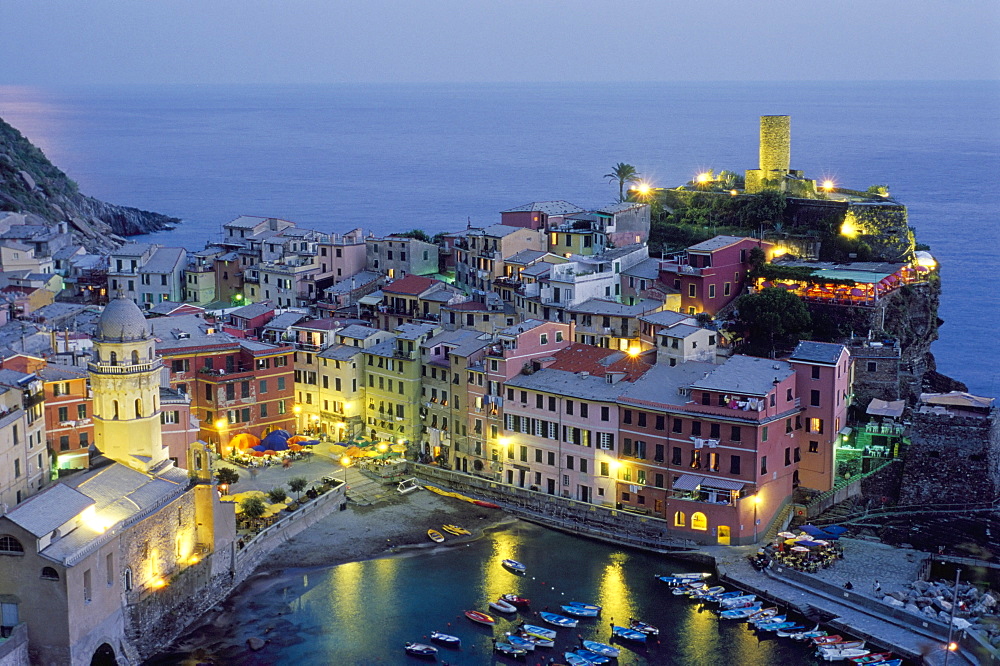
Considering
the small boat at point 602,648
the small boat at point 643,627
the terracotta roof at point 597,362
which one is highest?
the terracotta roof at point 597,362

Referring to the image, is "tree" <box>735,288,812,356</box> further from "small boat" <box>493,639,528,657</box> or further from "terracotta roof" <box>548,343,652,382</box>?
"small boat" <box>493,639,528,657</box>

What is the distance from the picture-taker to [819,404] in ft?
195

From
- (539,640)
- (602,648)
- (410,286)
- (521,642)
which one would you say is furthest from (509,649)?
(410,286)

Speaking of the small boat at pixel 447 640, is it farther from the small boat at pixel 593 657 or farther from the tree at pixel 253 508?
the tree at pixel 253 508

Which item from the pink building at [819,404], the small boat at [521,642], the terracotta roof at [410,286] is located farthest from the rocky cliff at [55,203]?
the small boat at [521,642]

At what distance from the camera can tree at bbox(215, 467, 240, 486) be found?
60.2m

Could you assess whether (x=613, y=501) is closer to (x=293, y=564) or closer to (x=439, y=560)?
(x=439, y=560)

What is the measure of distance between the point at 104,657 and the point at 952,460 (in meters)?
36.1

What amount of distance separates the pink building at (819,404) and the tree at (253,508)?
23.6 meters

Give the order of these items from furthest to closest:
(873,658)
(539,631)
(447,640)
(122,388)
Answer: (122,388) → (539,631) → (447,640) → (873,658)

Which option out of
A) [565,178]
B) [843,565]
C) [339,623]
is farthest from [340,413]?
[565,178]

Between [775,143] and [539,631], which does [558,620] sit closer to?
[539,631]

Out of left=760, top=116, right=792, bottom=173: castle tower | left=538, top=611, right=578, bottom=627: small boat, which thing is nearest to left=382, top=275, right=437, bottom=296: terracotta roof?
left=760, top=116, right=792, bottom=173: castle tower

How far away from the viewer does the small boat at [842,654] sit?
47.3 metres
